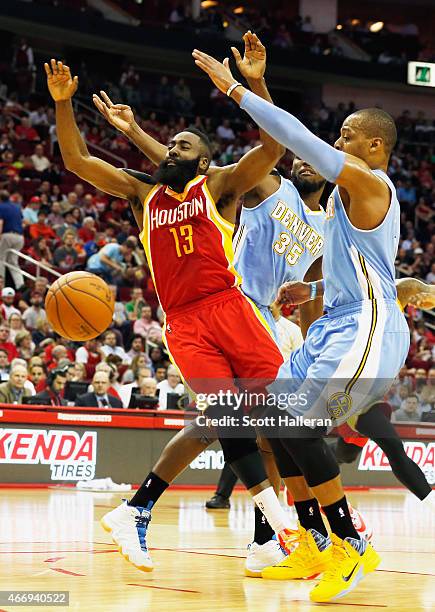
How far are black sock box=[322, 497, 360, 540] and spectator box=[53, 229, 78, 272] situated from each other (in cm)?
1260

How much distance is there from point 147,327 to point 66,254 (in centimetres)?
204

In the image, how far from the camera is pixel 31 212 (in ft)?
60.6

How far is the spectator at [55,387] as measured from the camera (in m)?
12.9

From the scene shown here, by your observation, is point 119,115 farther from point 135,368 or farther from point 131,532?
point 135,368

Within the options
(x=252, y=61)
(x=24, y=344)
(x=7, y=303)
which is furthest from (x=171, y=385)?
(x=252, y=61)

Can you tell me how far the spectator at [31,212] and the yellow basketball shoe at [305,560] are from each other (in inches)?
536

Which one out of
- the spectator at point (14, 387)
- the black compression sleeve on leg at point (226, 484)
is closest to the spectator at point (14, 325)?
the spectator at point (14, 387)

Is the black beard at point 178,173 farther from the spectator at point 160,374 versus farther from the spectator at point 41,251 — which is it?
the spectator at point 41,251

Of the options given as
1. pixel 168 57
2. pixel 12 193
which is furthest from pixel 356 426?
pixel 168 57

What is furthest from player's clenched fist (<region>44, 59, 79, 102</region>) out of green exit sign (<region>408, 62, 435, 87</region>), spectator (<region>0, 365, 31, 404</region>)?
green exit sign (<region>408, 62, 435, 87</region>)

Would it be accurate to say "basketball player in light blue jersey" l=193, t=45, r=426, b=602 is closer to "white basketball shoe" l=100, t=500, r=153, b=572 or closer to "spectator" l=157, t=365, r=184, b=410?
"white basketball shoe" l=100, t=500, r=153, b=572

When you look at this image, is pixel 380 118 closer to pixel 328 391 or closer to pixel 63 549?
pixel 328 391

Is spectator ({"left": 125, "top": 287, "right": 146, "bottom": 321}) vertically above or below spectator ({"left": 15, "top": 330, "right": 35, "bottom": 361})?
above

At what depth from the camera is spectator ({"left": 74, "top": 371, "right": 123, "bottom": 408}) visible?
13008 mm
